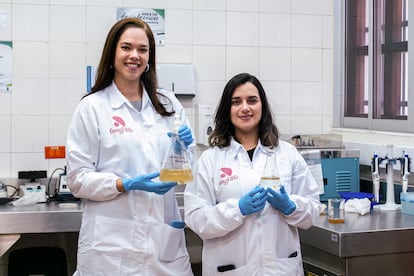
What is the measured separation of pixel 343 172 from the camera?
3.16 m

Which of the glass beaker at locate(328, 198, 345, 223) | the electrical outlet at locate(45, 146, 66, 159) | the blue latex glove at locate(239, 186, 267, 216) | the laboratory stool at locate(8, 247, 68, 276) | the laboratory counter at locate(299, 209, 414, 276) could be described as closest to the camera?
the blue latex glove at locate(239, 186, 267, 216)

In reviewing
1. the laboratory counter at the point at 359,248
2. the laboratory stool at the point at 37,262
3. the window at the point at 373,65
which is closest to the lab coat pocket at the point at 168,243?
the laboratory counter at the point at 359,248

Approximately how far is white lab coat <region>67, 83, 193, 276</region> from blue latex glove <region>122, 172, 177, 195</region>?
0.05 meters

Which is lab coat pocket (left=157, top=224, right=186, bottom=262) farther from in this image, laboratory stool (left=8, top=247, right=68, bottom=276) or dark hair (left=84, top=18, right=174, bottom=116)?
laboratory stool (left=8, top=247, right=68, bottom=276)

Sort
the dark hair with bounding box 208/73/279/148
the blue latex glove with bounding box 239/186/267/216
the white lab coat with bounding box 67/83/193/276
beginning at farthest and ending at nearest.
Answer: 1. the dark hair with bounding box 208/73/279/148
2. the white lab coat with bounding box 67/83/193/276
3. the blue latex glove with bounding box 239/186/267/216

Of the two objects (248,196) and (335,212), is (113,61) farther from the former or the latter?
(335,212)

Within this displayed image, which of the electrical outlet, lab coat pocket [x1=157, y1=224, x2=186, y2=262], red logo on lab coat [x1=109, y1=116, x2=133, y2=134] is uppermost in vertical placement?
red logo on lab coat [x1=109, y1=116, x2=133, y2=134]

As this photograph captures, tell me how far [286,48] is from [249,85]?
A: 5.44ft

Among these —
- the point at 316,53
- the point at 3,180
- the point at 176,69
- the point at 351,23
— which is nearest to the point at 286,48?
the point at 316,53

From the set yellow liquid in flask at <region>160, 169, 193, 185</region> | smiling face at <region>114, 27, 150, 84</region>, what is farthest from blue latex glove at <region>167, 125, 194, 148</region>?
smiling face at <region>114, 27, 150, 84</region>

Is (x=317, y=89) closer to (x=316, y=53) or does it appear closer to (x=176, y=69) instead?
(x=316, y=53)

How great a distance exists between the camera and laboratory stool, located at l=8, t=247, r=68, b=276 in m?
3.22

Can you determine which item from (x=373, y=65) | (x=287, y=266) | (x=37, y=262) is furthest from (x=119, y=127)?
(x=373, y=65)

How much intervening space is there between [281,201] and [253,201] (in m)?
0.10
